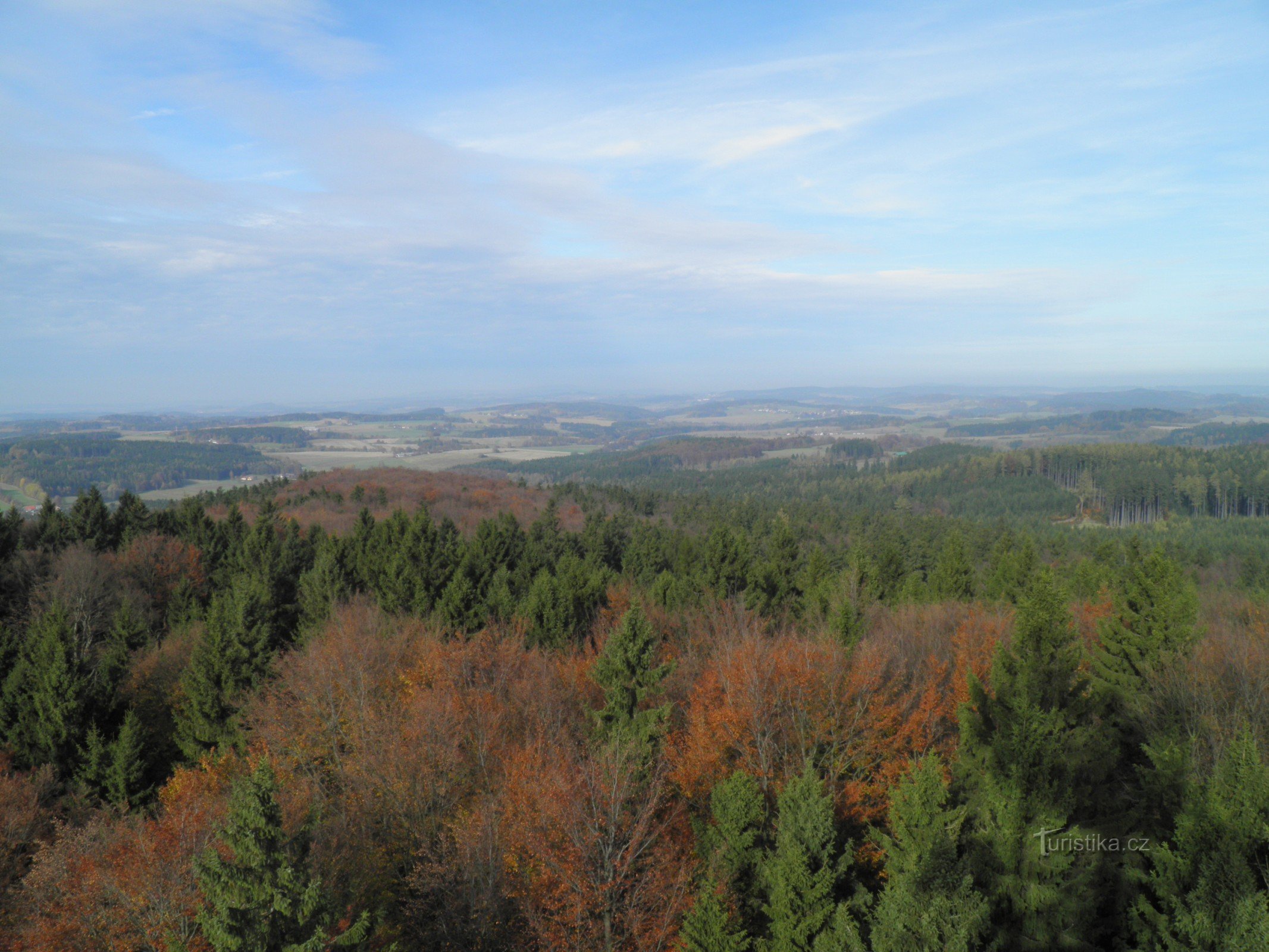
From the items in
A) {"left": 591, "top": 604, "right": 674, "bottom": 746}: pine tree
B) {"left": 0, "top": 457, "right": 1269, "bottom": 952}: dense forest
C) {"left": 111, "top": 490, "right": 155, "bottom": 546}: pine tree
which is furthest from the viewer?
{"left": 111, "top": 490, "right": 155, "bottom": 546}: pine tree

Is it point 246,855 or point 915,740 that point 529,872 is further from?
point 915,740

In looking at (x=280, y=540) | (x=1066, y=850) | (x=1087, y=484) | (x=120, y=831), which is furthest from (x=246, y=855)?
(x=1087, y=484)

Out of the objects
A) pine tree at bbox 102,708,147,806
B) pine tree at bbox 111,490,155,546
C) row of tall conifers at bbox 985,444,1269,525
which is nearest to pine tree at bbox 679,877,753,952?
pine tree at bbox 102,708,147,806

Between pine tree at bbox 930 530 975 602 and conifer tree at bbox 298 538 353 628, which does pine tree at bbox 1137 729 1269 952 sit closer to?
pine tree at bbox 930 530 975 602

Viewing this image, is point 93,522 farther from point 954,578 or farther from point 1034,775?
point 954,578

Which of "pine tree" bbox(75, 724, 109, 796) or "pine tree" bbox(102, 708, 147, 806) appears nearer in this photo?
"pine tree" bbox(75, 724, 109, 796)

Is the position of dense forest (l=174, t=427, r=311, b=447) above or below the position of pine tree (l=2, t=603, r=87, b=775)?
above
